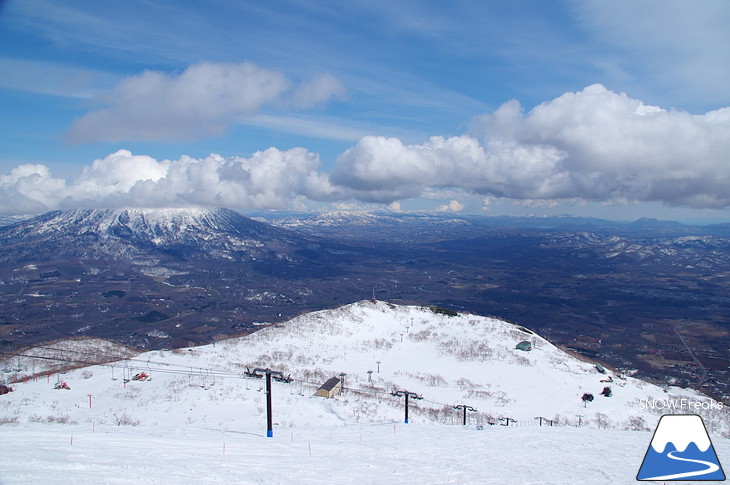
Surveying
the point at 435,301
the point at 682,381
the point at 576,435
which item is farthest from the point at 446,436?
the point at 435,301

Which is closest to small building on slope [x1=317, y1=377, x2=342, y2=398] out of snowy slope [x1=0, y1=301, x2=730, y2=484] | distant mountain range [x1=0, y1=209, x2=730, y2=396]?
snowy slope [x1=0, y1=301, x2=730, y2=484]

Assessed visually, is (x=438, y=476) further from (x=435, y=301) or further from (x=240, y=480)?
(x=435, y=301)

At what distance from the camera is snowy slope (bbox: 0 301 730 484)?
42.0 ft

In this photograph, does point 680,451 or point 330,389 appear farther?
point 330,389

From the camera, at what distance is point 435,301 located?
140 m

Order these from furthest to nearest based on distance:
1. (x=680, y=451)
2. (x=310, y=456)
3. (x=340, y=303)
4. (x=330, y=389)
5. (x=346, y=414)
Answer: (x=340, y=303), (x=330, y=389), (x=346, y=414), (x=310, y=456), (x=680, y=451)

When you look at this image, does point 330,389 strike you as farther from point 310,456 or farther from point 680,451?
point 680,451

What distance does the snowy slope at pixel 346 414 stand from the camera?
12.8 m

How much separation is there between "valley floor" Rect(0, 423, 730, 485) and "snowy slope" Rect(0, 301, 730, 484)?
8 centimetres

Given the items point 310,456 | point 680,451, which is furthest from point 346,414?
point 680,451

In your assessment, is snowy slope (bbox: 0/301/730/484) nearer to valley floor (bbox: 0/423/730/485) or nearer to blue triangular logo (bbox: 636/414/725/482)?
valley floor (bbox: 0/423/730/485)

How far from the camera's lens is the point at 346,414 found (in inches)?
1091

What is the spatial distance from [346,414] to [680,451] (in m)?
22.8

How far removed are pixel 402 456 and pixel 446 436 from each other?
5.21 metres
